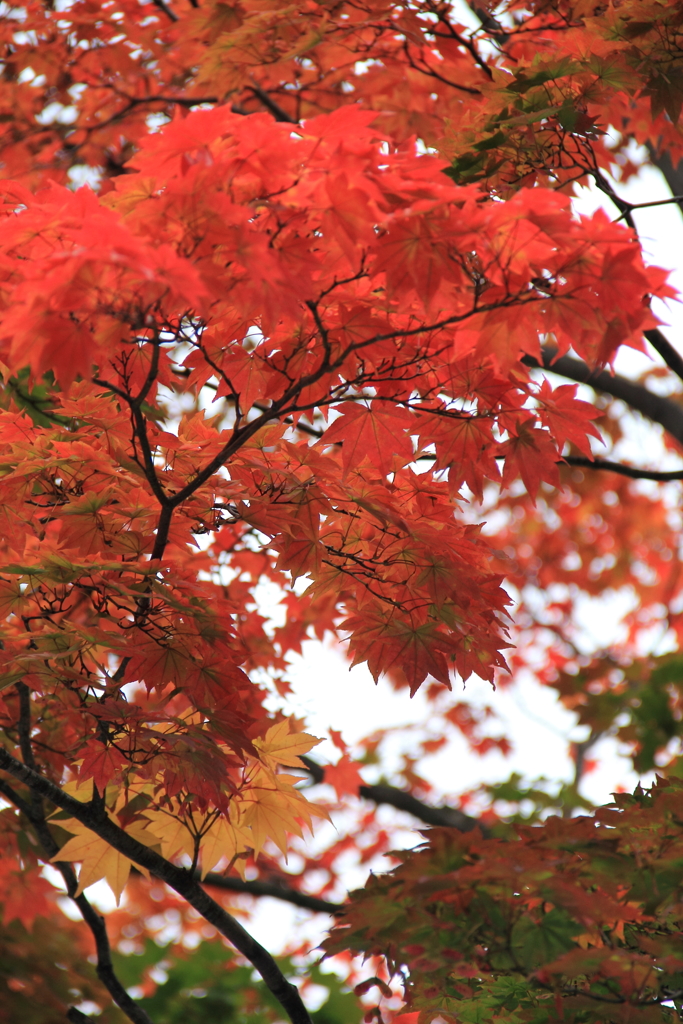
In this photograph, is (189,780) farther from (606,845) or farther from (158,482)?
(606,845)

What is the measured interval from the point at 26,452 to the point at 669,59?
2113mm

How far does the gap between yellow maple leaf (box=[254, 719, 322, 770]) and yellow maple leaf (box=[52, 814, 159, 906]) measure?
43cm

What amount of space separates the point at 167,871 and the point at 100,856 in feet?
0.90

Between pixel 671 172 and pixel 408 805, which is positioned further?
pixel 408 805

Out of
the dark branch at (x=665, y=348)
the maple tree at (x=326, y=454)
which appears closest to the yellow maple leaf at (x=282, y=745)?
the maple tree at (x=326, y=454)

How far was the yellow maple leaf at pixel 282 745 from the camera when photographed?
8.05ft

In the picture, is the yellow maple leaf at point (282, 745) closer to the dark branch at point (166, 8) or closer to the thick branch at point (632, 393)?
the thick branch at point (632, 393)

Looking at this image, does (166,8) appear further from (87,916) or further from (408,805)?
(408,805)

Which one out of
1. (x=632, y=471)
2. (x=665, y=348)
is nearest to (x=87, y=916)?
(x=632, y=471)

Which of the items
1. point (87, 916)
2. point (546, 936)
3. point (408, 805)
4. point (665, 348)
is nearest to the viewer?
point (546, 936)

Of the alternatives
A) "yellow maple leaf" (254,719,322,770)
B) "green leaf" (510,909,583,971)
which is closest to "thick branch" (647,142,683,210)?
"yellow maple leaf" (254,719,322,770)

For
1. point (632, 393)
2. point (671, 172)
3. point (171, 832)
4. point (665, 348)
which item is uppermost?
point (671, 172)

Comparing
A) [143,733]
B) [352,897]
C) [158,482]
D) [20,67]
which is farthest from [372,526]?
[20,67]

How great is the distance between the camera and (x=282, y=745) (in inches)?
97.8
